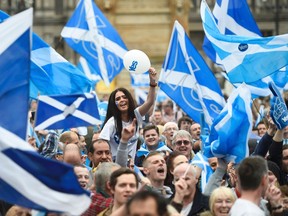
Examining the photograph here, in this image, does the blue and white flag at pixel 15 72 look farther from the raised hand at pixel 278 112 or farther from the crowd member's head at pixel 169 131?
the crowd member's head at pixel 169 131

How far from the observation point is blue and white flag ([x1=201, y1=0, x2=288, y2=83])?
13.6 meters

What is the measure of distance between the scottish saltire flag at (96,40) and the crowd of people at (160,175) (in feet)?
11.8

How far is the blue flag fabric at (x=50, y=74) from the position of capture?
14.4 metres

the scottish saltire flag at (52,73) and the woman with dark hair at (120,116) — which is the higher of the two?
the woman with dark hair at (120,116)

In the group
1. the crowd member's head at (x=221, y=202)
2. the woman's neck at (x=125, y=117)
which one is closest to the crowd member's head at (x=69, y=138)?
the woman's neck at (x=125, y=117)

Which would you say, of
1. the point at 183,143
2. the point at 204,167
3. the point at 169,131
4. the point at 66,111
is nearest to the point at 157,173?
the point at 204,167

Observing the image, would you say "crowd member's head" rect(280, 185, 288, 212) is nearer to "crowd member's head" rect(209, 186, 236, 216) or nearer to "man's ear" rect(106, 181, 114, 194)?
"crowd member's head" rect(209, 186, 236, 216)

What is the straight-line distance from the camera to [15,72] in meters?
9.23

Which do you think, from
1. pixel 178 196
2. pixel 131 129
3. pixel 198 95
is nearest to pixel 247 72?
pixel 198 95

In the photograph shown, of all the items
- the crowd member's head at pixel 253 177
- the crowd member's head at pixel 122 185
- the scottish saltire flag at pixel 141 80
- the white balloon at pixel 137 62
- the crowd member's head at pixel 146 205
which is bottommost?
the scottish saltire flag at pixel 141 80

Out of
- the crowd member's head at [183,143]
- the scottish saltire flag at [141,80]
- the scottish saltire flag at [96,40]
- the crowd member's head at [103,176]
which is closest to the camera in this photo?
the crowd member's head at [103,176]

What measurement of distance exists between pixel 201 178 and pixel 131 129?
146cm

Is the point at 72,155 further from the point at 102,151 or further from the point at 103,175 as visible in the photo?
the point at 103,175

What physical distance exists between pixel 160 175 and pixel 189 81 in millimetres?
4761
